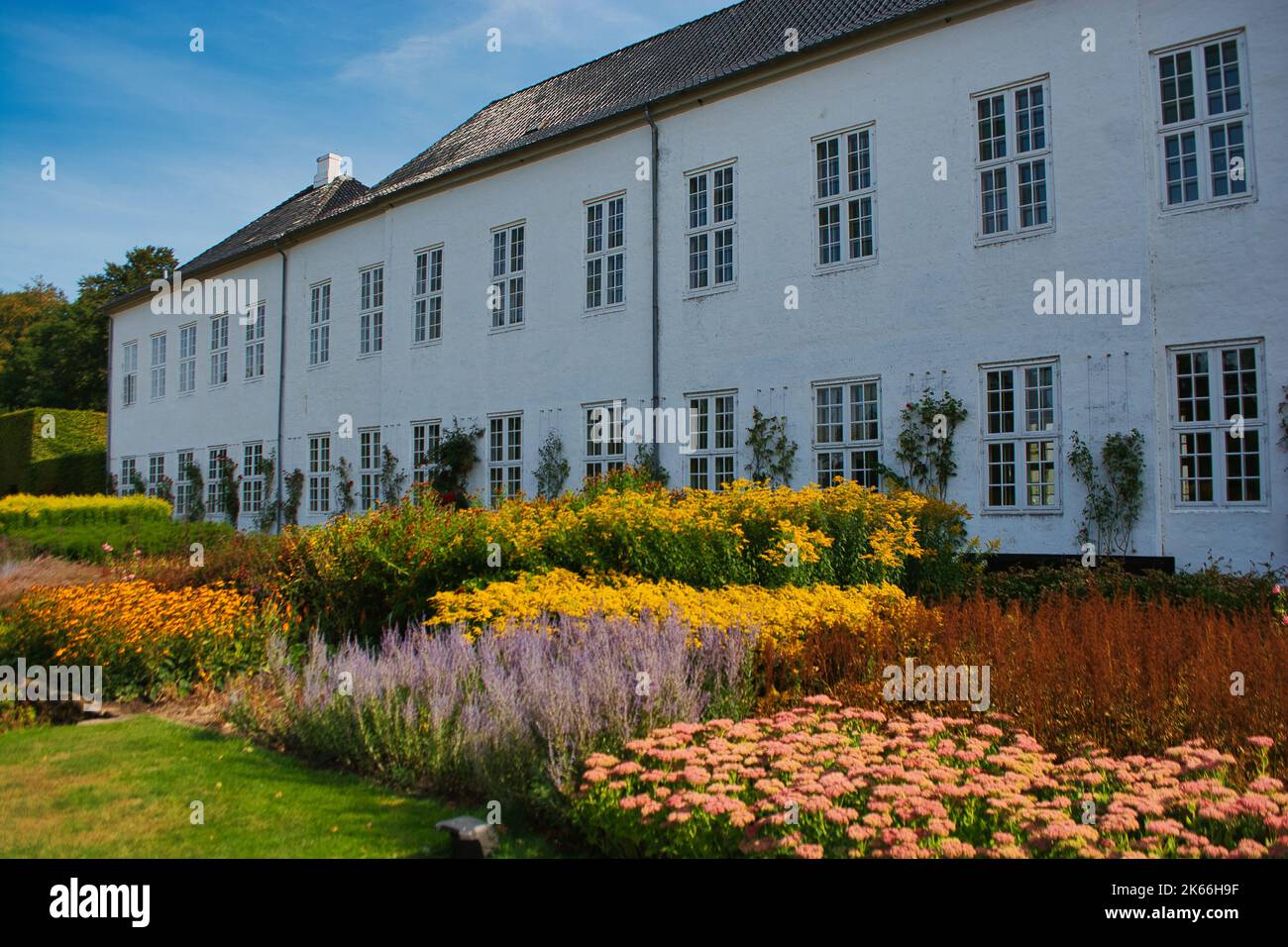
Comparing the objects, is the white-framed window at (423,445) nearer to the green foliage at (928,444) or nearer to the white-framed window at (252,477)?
the white-framed window at (252,477)

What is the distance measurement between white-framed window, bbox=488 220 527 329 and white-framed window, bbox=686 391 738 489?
220 inches

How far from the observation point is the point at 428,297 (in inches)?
907

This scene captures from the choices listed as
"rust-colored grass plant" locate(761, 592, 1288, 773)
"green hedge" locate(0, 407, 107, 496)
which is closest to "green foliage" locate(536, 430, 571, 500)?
"rust-colored grass plant" locate(761, 592, 1288, 773)

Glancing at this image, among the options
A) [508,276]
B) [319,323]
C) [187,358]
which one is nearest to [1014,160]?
[508,276]

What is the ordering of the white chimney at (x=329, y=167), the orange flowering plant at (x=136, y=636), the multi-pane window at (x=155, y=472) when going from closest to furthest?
the orange flowering plant at (x=136, y=636)
the multi-pane window at (x=155, y=472)
the white chimney at (x=329, y=167)

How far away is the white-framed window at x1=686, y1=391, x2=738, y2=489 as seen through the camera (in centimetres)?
1684

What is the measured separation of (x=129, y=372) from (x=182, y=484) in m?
7.07

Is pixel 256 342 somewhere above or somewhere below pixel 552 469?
above

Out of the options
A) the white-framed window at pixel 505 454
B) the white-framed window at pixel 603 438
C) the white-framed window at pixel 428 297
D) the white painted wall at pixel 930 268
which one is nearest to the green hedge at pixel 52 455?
the white-framed window at pixel 428 297

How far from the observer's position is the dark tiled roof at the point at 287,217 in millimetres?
29125

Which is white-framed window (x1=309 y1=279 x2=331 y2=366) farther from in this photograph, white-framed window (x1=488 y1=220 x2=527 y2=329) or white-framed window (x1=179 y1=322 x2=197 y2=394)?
white-framed window (x1=179 y1=322 x2=197 y2=394)

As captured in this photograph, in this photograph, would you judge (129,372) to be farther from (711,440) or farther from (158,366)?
(711,440)

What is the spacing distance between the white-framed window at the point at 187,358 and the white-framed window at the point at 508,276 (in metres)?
15.2

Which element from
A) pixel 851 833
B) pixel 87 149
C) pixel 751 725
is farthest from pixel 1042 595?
pixel 87 149
